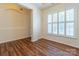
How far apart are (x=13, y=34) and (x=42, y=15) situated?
2.94 feet

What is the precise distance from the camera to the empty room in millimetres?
2021

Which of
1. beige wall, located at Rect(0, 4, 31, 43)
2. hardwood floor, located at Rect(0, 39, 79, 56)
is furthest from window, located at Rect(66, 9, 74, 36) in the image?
beige wall, located at Rect(0, 4, 31, 43)

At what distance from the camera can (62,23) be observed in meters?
2.08

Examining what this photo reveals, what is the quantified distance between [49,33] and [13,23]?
956 mm

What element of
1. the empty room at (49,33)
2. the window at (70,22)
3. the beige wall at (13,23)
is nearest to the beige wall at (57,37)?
the empty room at (49,33)

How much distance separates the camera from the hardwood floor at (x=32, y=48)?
79.0 inches

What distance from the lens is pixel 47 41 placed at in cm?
218

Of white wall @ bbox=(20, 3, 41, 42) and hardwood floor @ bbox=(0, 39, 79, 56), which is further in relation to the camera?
white wall @ bbox=(20, 3, 41, 42)

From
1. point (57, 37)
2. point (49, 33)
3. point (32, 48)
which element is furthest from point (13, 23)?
point (57, 37)

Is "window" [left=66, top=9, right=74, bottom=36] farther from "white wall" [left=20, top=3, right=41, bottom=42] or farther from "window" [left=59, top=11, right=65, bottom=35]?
"white wall" [left=20, top=3, right=41, bottom=42]

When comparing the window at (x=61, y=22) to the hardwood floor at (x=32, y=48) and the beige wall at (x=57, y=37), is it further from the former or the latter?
the hardwood floor at (x=32, y=48)

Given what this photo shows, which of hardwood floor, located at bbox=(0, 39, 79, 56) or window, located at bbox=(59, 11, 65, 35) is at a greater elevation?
window, located at bbox=(59, 11, 65, 35)

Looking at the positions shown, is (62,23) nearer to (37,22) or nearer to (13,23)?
(37,22)

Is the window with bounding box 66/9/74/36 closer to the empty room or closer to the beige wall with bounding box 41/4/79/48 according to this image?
the empty room
